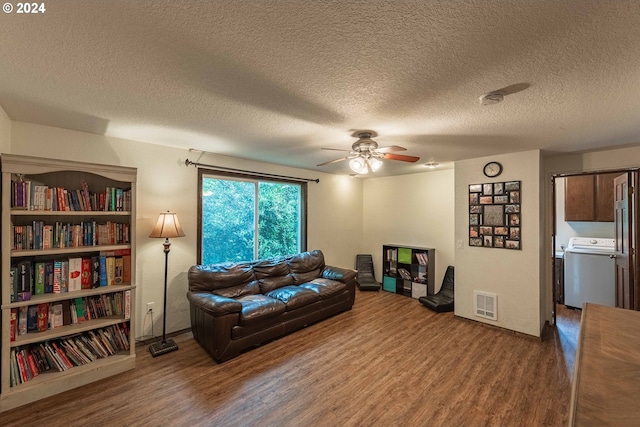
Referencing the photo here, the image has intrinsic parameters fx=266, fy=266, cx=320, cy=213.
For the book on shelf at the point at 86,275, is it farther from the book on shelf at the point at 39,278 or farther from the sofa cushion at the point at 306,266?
the sofa cushion at the point at 306,266

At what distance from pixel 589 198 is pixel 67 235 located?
7.23 metres

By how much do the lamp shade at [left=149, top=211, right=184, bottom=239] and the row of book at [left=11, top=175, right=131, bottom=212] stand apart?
34 cm

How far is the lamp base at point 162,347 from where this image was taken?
2885 mm

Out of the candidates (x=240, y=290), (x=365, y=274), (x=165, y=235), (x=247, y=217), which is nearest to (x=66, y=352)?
(x=165, y=235)

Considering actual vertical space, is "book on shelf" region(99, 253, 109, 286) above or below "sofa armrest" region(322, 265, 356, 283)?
above

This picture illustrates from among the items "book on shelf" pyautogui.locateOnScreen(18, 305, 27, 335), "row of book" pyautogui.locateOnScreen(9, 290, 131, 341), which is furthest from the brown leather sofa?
"book on shelf" pyautogui.locateOnScreen(18, 305, 27, 335)

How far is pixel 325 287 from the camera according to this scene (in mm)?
3924

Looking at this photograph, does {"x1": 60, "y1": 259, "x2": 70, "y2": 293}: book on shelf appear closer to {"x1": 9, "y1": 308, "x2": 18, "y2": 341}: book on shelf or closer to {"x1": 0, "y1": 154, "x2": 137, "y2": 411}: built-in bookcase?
{"x1": 0, "y1": 154, "x2": 137, "y2": 411}: built-in bookcase

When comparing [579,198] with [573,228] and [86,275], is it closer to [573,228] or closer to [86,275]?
[573,228]

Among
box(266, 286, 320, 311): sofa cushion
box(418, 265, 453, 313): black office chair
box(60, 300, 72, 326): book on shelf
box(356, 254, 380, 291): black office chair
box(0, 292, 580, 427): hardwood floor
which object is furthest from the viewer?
box(356, 254, 380, 291): black office chair

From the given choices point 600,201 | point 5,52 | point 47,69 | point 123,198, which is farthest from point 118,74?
point 600,201

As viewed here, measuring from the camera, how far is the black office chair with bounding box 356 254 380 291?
538cm

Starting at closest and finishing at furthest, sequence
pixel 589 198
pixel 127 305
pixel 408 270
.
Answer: pixel 127 305 < pixel 589 198 < pixel 408 270

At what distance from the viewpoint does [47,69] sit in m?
1.56
